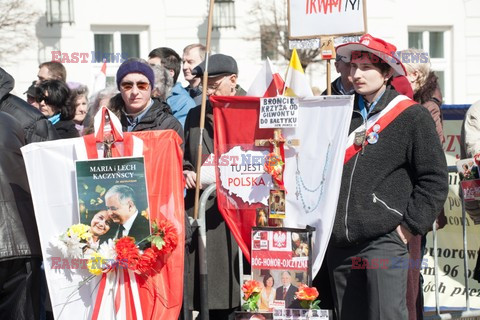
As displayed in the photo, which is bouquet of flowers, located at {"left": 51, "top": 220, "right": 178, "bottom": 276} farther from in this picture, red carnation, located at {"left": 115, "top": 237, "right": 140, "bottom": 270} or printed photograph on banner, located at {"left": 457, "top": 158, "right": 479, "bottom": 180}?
printed photograph on banner, located at {"left": 457, "top": 158, "right": 479, "bottom": 180}

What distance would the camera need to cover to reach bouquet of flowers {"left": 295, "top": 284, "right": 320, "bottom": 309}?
5.34 meters

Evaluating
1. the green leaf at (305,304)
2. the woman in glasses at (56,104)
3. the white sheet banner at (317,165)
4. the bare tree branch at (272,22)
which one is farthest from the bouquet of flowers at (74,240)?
the bare tree branch at (272,22)

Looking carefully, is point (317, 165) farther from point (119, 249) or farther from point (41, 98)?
point (41, 98)

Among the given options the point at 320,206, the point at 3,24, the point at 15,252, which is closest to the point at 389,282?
the point at 320,206

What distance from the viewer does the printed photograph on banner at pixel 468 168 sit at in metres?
6.70

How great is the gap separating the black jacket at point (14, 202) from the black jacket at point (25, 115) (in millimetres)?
402

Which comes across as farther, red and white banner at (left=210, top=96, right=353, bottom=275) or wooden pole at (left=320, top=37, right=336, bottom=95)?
wooden pole at (left=320, top=37, right=336, bottom=95)

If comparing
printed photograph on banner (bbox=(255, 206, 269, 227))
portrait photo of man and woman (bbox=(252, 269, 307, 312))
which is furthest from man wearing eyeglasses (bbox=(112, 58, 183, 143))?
portrait photo of man and woman (bbox=(252, 269, 307, 312))

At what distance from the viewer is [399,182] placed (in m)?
5.37

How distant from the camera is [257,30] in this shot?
1973 centimetres

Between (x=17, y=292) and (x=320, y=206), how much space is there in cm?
188

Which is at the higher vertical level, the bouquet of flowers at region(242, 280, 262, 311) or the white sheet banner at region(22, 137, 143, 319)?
the white sheet banner at region(22, 137, 143, 319)

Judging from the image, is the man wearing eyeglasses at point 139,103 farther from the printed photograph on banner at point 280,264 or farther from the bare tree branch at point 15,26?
the bare tree branch at point 15,26

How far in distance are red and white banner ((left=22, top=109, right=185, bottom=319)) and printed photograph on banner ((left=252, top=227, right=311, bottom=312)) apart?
18.1 inches
